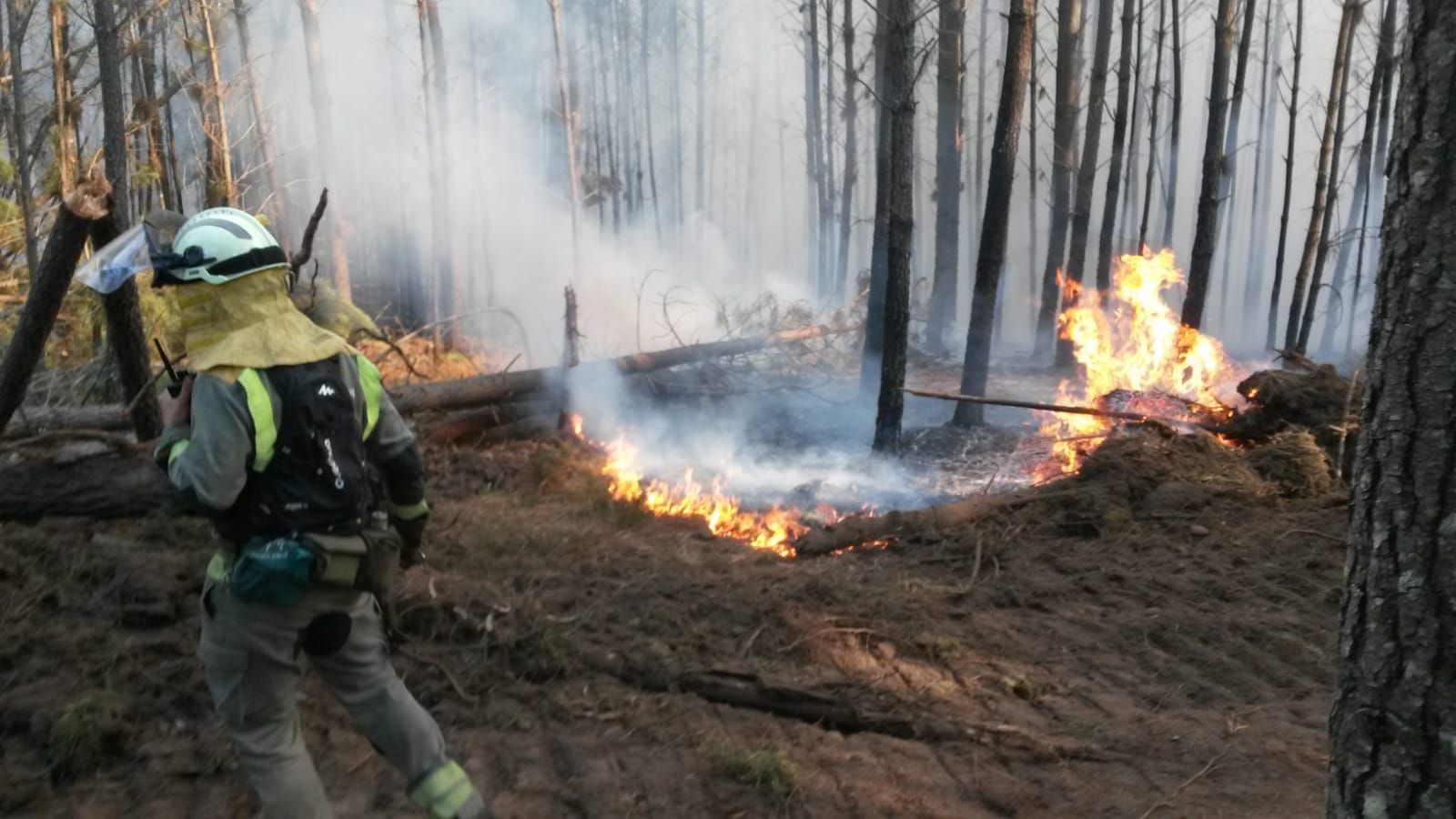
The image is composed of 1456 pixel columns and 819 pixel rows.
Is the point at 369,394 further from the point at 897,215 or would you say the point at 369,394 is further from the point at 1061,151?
the point at 1061,151

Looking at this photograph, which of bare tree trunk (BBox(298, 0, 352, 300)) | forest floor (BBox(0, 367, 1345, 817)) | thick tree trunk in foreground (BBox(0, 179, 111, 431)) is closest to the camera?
forest floor (BBox(0, 367, 1345, 817))

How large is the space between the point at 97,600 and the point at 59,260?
64.5 inches

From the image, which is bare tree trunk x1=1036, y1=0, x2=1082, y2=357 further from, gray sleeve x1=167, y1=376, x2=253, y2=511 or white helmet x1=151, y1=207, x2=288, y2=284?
gray sleeve x1=167, y1=376, x2=253, y2=511

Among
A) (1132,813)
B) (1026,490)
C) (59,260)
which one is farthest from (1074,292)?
(59,260)

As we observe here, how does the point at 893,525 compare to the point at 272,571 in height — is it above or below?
below

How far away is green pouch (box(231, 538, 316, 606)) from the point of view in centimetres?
282

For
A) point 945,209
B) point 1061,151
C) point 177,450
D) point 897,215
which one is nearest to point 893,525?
point 897,215

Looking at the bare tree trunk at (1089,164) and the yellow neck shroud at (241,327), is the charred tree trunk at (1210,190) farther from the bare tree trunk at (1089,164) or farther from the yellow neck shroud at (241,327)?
the yellow neck shroud at (241,327)

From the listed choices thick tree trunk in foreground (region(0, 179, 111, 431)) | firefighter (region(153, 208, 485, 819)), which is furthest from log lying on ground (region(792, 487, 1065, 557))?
thick tree trunk in foreground (region(0, 179, 111, 431))

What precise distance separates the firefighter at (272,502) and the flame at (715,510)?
4.06 m

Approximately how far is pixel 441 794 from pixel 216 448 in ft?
4.43

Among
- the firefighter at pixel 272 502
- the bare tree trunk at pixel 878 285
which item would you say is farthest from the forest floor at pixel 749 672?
the bare tree trunk at pixel 878 285

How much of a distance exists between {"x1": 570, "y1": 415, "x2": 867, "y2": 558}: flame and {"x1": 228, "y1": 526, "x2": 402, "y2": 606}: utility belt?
13.3 ft

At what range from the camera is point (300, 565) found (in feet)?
9.40
